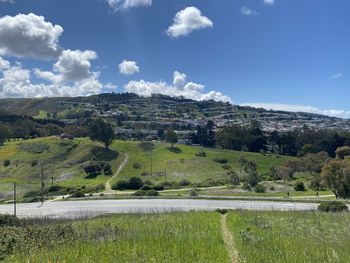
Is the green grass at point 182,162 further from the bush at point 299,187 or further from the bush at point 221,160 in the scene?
the bush at point 299,187

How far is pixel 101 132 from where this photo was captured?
134750mm

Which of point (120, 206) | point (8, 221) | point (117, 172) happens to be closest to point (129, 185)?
point (117, 172)

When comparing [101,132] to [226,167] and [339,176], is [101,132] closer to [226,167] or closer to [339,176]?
[226,167]

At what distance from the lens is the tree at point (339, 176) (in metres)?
54.8

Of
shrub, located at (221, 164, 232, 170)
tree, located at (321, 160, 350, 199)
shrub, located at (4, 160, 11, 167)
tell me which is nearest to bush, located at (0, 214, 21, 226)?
tree, located at (321, 160, 350, 199)

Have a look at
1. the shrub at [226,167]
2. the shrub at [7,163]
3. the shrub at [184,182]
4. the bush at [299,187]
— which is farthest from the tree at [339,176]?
the shrub at [7,163]

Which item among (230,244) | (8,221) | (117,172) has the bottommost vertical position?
(117,172)

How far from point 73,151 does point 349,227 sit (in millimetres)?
119853

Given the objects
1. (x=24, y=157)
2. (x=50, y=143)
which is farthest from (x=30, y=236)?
(x=50, y=143)

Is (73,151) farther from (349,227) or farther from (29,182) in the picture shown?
(349,227)

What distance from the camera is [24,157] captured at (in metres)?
133

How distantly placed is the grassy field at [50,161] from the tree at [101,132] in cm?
296

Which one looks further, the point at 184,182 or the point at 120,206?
the point at 184,182

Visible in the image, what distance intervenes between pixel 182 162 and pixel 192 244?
9886 centimetres
